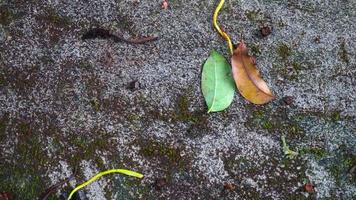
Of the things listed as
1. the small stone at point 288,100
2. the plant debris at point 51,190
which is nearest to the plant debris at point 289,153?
the small stone at point 288,100

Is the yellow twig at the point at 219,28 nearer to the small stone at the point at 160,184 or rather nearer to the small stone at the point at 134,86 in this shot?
the small stone at the point at 134,86

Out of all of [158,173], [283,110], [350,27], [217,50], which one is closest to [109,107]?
[158,173]

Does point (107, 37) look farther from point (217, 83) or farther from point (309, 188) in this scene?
point (309, 188)

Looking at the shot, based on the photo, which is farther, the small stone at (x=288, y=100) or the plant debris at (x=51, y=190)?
the small stone at (x=288, y=100)

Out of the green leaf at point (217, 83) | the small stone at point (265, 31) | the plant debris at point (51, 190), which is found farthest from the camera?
the small stone at point (265, 31)

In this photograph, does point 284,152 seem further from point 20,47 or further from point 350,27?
point 20,47

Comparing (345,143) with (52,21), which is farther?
(52,21)

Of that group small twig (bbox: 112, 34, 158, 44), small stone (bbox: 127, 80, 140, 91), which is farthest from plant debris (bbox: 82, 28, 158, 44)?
small stone (bbox: 127, 80, 140, 91)
